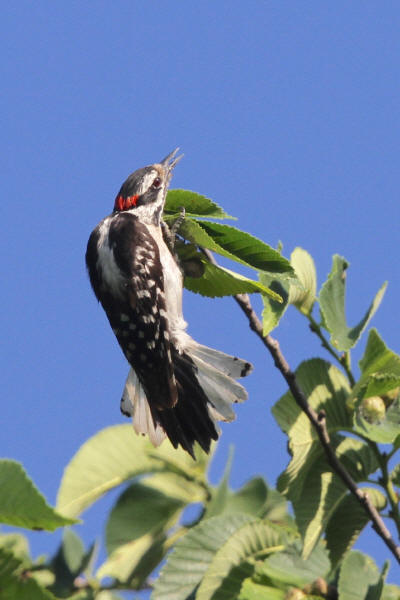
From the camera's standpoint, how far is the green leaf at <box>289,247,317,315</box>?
A: 3652 mm

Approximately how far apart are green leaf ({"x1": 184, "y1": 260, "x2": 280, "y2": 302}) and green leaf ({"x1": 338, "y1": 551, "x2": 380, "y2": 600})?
1013 mm

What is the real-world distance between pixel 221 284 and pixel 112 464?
1.18 m

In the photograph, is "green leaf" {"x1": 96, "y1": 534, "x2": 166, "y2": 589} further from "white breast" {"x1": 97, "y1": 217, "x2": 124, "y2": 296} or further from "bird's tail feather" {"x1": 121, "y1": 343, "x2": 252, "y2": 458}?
"white breast" {"x1": 97, "y1": 217, "x2": 124, "y2": 296}

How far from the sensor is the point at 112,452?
4.14 metres

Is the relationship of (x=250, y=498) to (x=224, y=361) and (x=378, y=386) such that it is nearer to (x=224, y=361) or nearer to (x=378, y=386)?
(x=224, y=361)

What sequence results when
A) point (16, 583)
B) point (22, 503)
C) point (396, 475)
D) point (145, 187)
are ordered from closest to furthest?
point (22, 503) < point (16, 583) < point (396, 475) < point (145, 187)

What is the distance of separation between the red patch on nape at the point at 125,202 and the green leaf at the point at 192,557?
7.41 ft

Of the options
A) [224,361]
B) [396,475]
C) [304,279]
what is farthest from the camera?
[224,361]

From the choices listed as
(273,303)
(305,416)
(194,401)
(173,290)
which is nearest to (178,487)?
(194,401)

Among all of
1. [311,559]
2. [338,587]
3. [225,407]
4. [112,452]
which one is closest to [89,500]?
[112,452]

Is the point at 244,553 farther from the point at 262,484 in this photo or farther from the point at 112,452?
the point at 112,452

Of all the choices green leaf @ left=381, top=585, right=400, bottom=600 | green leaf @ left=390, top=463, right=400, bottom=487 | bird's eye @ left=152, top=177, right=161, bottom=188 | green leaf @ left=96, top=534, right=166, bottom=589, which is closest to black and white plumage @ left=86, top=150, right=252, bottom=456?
green leaf @ left=96, top=534, right=166, bottom=589

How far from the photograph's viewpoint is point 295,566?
134 inches

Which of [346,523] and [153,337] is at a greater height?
[153,337]
